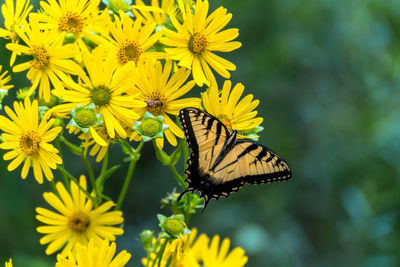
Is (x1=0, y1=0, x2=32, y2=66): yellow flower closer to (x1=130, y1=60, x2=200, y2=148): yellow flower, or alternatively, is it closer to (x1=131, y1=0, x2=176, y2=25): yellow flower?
(x1=131, y1=0, x2=176, y2=25): yellow flower

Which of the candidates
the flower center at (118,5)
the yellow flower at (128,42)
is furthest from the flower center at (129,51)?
the flower center at (118,5)

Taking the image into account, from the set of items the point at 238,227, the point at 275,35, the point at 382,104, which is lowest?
the point at 238,227

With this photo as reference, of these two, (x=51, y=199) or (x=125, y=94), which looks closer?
(x=125, y=94)

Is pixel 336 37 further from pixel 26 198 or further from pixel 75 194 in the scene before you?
pixel 75 194

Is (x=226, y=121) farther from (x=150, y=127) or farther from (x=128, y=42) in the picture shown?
(x=128, y=42)

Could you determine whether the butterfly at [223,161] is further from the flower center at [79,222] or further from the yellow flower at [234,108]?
the flower center at [79,222]

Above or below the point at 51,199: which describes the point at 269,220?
above

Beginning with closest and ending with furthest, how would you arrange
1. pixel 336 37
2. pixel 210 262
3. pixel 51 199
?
pixel 51 199 < pixel 210 262 < pixel 336 37

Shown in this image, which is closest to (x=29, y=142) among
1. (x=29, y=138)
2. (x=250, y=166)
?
(x=29, y=138)

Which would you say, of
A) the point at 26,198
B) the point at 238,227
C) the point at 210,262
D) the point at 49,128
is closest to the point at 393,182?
the point at 238,227
